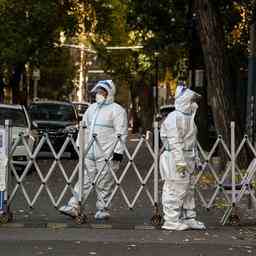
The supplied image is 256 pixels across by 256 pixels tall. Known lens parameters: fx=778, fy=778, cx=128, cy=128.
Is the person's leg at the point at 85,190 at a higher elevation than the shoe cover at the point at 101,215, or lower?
higher

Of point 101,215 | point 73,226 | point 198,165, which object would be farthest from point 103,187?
point 198,165

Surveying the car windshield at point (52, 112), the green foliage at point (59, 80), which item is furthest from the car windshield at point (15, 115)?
the green foliage at point (59, 80)

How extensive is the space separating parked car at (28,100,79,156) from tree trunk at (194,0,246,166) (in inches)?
269

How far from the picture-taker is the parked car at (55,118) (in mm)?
23859

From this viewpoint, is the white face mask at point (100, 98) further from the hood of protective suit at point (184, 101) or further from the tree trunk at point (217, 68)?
the tree trunk at point (217, 68)

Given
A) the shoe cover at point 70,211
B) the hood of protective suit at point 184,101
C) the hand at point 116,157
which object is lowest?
the shoe cover at point 70,211

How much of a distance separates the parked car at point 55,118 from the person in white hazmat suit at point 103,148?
40.1ft

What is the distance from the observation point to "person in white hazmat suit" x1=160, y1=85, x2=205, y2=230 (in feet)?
34.5

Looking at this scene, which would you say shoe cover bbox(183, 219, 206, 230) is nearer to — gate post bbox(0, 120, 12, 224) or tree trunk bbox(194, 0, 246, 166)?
gate post bbox(0, 120, 12, 224)

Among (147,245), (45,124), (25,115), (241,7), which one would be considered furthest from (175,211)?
(241,7)

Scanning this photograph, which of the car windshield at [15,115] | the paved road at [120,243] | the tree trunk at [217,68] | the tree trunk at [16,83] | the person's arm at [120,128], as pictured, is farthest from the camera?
the tree trunk at [16,83]

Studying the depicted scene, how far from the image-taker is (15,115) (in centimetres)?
1959

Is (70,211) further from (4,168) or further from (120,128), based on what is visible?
(120,128)

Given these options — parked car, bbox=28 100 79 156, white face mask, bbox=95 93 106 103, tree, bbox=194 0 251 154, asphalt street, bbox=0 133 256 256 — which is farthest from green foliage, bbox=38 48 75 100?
white face mask, bbox=95 93 106 103
